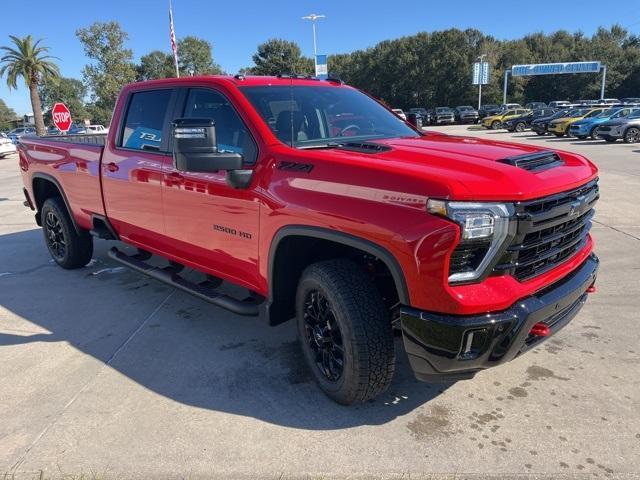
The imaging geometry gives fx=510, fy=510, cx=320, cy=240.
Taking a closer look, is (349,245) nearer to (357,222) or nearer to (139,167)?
(357,222)

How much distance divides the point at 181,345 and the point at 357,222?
207 cm

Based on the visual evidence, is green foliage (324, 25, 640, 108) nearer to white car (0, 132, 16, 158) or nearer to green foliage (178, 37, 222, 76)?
green foliage (178, 37, 222, 76)

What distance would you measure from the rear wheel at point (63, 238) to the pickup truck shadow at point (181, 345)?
0.16 meters

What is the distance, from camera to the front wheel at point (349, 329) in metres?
2.71

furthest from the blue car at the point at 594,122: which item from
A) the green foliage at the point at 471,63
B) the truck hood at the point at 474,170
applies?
the green foliage at the point at 471,63

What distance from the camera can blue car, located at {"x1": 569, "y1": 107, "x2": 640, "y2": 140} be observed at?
73.6 ft

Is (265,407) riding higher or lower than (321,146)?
lower

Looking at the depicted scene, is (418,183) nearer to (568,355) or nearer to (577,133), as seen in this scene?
(568,355)

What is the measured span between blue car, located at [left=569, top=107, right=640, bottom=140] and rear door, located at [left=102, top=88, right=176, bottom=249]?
22.8 meters

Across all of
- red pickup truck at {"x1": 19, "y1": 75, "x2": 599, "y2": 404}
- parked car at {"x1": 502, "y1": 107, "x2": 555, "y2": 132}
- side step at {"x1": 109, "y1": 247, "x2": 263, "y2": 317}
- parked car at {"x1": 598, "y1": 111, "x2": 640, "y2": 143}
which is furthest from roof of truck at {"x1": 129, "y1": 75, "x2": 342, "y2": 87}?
parked car at {"x1": 502, "y1": 107, "x2": 555, "y2": 132}

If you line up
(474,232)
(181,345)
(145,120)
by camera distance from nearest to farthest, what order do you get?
(474,232) < (181,345) < (145,120)

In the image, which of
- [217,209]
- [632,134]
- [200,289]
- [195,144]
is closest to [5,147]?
[200,289]

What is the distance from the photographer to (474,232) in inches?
90.2

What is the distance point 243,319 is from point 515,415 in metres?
2.34
